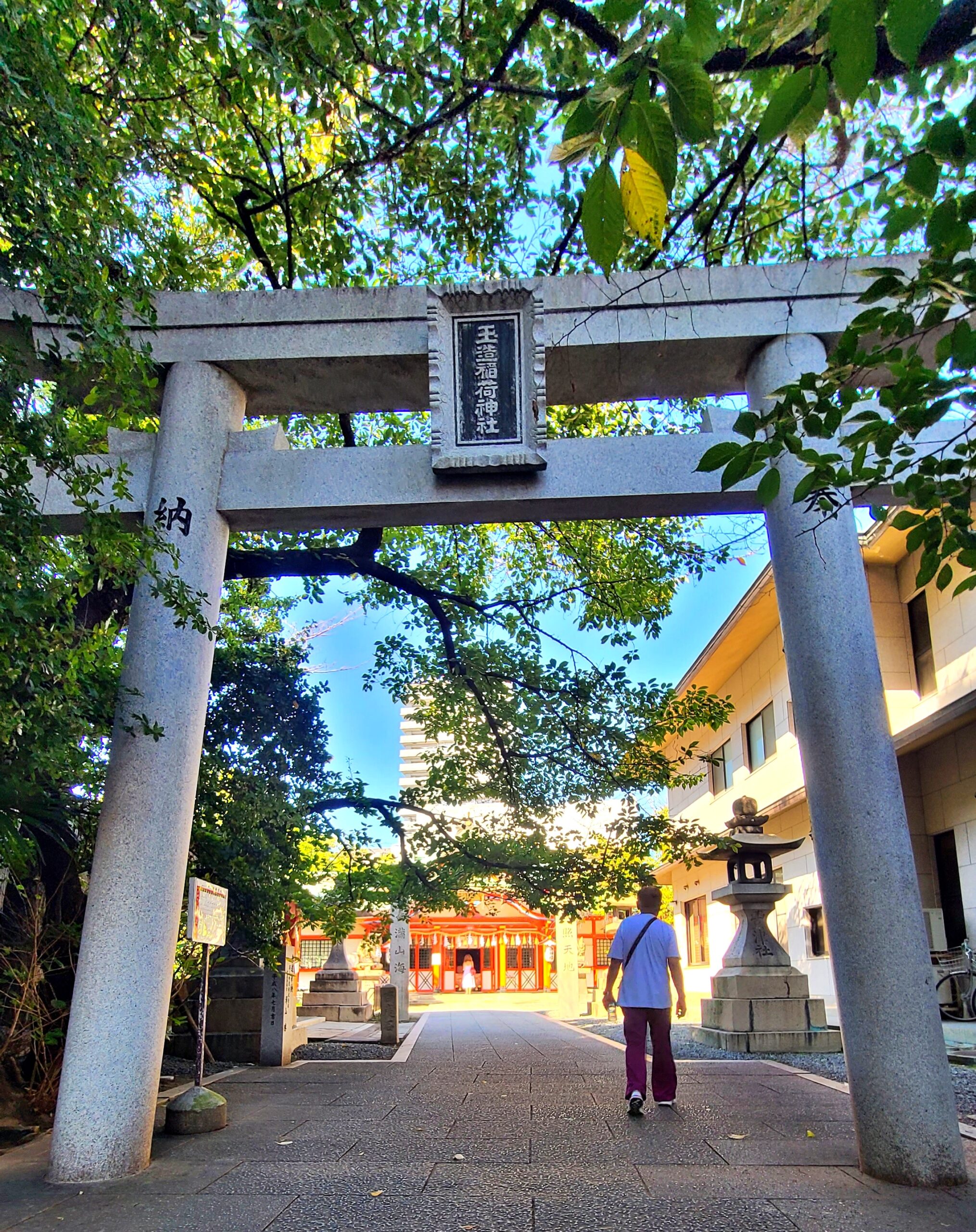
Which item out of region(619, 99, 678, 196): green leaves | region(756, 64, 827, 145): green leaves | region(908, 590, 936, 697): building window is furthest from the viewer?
region(908, 590, 936, 697): building window

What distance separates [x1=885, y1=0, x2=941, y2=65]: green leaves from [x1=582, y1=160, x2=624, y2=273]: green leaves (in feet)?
1.91

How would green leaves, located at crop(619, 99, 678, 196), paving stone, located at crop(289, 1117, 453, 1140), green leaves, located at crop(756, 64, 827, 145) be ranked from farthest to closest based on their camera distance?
paving stone, located at crop(289, 1117, 453, 1140) < green leaves, located at crop(619, 99, 678, 196) < green leaves, located at crop(756, 64, 827, 145)

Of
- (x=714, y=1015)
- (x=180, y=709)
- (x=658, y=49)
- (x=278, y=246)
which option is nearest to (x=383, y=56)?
(x=278, y=246)

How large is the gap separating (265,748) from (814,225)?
7.02 meters

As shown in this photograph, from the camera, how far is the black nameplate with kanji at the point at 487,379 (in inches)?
228

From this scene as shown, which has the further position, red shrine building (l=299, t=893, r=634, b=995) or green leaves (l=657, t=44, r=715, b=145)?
red shrine building (l=299, t=893, r=634, b=995)

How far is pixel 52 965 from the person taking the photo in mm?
6363

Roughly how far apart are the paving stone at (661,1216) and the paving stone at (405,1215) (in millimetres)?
120

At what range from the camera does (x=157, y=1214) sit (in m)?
3.98

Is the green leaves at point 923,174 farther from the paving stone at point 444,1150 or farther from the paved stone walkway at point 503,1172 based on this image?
the paving stone at point 444,1150

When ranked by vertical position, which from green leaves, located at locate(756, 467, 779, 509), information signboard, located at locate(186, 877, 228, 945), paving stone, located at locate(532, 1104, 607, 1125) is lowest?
paving stone, located at locate(532, 1104, 607, 1125)

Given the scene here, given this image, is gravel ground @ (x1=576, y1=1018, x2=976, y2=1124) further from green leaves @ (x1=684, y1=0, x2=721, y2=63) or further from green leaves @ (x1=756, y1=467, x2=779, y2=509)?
green leaves @ (x1=684, y1=0, x2=721, y2=63)

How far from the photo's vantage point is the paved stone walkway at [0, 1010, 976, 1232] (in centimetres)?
382

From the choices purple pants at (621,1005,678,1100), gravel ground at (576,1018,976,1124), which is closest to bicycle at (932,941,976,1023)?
gravel ground at (576,1018,976,1124)
